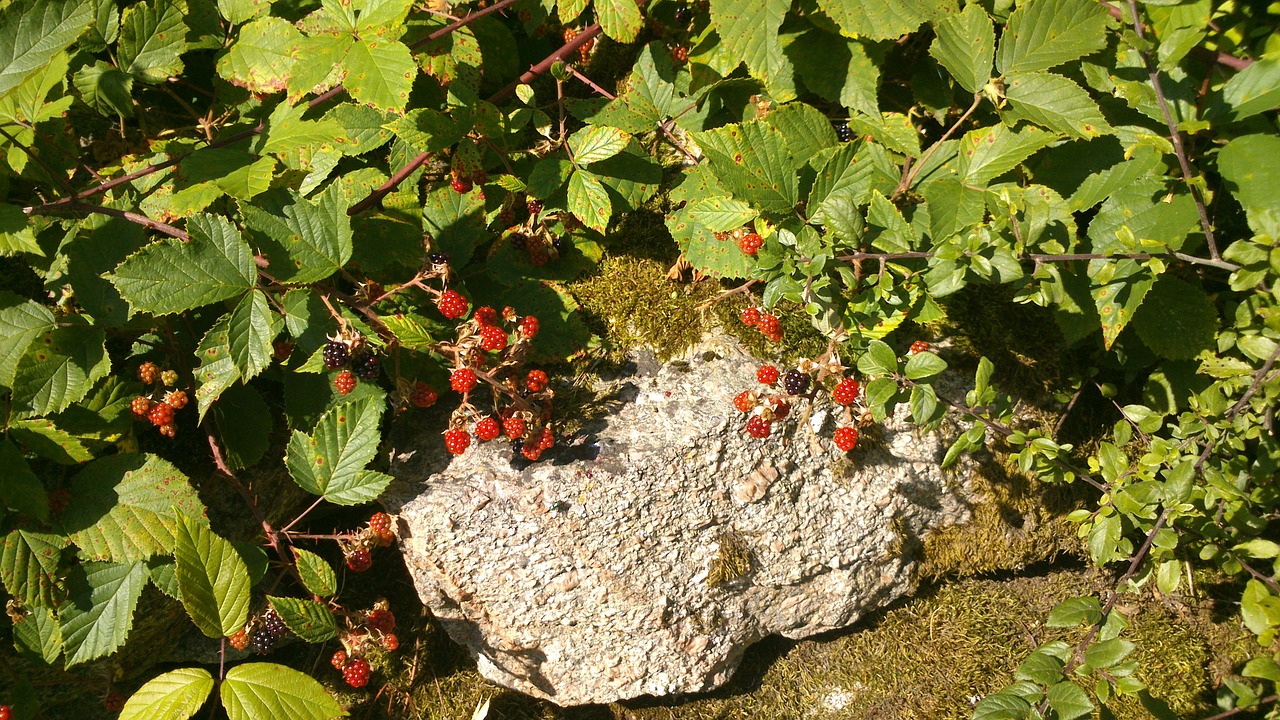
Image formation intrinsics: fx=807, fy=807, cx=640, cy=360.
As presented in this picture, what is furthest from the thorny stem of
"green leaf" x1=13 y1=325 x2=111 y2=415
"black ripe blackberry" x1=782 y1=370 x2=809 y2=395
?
"green leaf" x1=13 y1=325 x2=111 y2=415

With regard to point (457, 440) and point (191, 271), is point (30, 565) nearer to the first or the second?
point (191, 271)

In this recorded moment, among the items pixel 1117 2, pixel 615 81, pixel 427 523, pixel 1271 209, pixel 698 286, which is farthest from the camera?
pixel 615 81

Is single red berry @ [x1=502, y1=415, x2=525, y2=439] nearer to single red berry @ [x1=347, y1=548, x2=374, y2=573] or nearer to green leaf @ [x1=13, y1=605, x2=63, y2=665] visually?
single red berry @ [x1=347, y1=548, x2=374, y2=573]

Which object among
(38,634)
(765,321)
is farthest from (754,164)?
(38,634)

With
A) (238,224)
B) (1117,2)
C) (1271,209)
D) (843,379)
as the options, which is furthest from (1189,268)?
(238,224)

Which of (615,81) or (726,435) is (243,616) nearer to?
(726,435)
